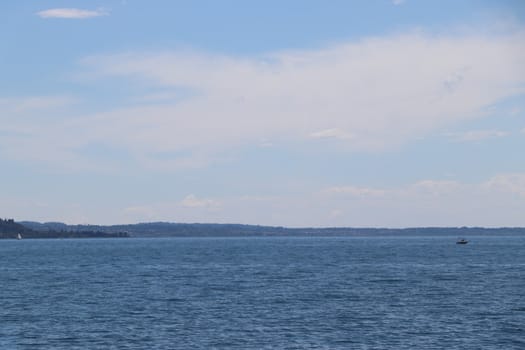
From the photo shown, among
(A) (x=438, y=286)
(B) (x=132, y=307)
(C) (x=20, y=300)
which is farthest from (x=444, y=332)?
(C) (x=20, y=300)

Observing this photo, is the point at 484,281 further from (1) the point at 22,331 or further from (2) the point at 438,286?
(1) the point at 22,331

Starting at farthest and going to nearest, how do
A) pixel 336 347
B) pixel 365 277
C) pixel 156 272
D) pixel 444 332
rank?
1. pixel 156 272
2. pixel 365 277
3. pixel 444 332
4. pixel 336 347

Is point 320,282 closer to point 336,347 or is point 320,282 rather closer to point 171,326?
point 171,326

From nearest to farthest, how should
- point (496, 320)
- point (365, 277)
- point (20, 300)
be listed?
1. point (496, 320)
2. point (20, 300)
3. point (365, 277)

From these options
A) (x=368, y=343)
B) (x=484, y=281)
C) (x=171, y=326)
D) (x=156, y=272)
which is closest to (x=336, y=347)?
(x=368, y=343)

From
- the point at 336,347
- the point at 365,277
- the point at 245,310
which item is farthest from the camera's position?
the point at 365,277

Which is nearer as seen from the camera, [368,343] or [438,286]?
[368,343]

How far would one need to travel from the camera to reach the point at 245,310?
63406 millimetres

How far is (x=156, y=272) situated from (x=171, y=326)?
192ft

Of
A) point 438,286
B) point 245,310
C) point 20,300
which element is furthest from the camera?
point 438,286

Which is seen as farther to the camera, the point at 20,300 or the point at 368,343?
the point at 20,300

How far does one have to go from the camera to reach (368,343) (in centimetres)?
4866

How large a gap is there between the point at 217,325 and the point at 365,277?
44.6 meters

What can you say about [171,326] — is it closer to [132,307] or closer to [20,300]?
[132,307]
